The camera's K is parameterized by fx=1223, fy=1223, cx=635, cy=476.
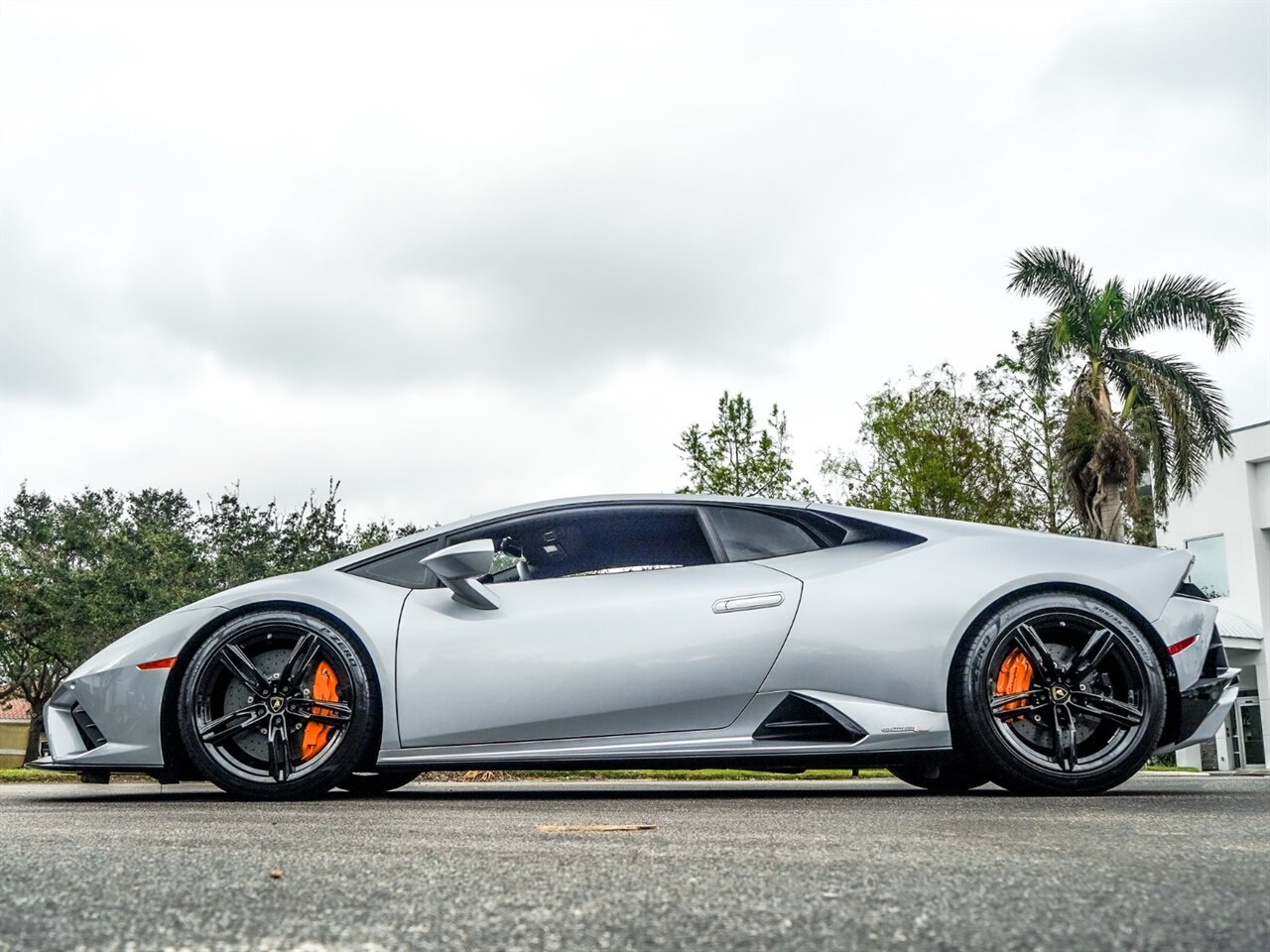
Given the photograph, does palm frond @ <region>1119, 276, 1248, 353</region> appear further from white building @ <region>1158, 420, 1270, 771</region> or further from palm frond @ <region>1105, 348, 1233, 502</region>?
white building @ <region>1158, 420, 1270, 771</region>

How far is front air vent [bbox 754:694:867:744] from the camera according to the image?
4496 millimetres

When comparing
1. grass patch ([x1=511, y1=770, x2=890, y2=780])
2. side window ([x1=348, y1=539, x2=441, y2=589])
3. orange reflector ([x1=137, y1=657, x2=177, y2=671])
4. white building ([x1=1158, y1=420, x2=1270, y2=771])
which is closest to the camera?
orange reflector ([x1=137, y1=657, x2=177, y2=671])

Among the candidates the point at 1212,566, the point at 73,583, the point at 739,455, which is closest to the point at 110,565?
the point at 73,583

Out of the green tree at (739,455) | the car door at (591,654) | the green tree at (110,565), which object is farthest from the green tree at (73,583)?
the car door at (591,654)

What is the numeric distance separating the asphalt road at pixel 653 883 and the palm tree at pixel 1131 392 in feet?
67.7

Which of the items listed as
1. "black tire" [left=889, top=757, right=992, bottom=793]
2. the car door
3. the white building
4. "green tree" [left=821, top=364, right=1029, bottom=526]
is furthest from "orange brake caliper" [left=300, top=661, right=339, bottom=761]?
the white building

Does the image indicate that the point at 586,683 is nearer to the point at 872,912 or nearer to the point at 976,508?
the point at 872,912

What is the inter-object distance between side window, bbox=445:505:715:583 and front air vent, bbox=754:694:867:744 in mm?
677

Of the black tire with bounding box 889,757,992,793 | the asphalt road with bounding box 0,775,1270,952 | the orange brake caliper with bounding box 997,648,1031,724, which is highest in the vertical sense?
the orange brake caliper with bounding box 997,648,1031,724

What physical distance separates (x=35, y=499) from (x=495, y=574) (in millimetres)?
40243

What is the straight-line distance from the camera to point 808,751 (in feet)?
14.7

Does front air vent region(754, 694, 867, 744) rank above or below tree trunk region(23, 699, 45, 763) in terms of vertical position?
above

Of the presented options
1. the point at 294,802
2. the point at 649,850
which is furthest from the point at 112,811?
the point at 649,850

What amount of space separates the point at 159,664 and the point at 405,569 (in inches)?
39.5
